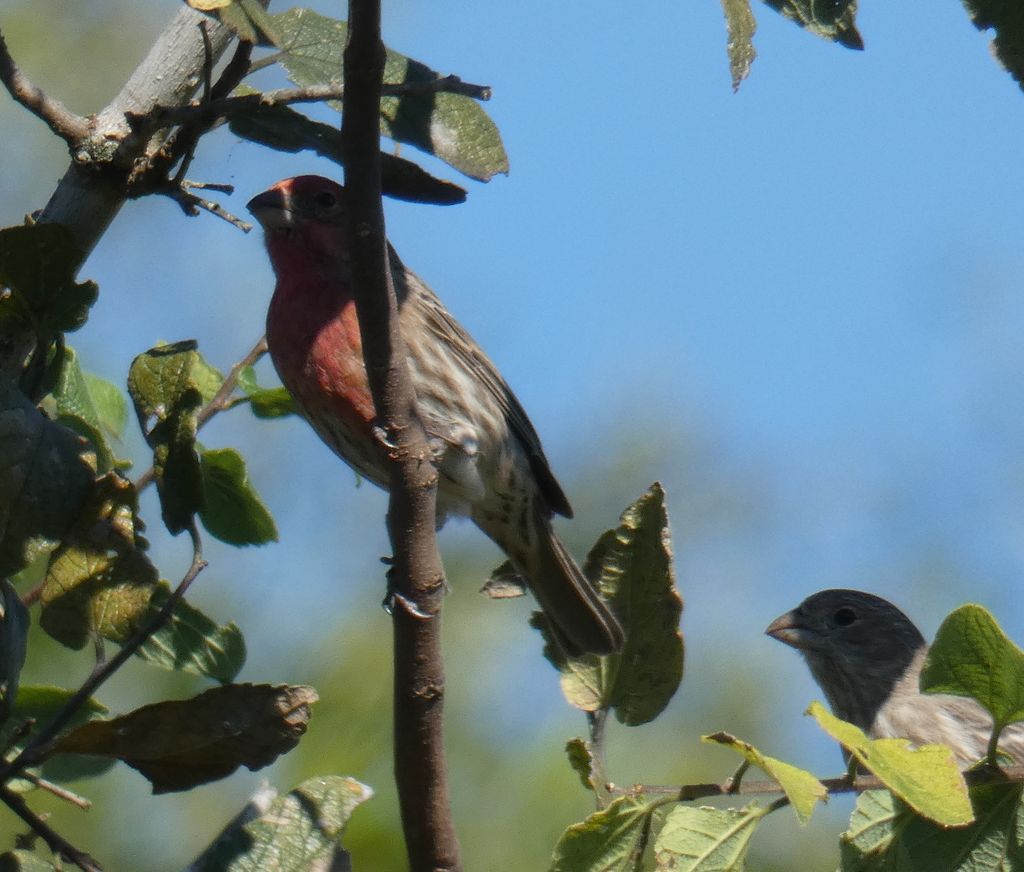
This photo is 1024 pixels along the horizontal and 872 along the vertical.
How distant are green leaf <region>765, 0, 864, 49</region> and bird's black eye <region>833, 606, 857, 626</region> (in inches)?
241

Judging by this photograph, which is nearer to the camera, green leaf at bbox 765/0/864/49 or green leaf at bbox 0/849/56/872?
green leaf at bbox 765/0/864/49

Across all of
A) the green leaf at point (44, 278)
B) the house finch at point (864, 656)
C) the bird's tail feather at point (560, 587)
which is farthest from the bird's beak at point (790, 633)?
the green leaf at point (44, 278)

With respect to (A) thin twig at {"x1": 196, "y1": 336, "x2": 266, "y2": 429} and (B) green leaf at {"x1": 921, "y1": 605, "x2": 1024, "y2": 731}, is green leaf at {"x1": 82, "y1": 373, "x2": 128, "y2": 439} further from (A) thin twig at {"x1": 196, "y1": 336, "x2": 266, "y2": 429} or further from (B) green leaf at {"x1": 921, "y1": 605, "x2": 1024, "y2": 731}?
(B) green leaf at {"x1": 921, "y1": 605, "x2": 1024, "y2": 731}

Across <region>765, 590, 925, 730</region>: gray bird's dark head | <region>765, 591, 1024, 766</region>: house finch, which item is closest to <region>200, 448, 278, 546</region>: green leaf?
<region>765, 591, 1024, 766</region>: house finch

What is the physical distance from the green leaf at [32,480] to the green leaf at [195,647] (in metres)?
0.41

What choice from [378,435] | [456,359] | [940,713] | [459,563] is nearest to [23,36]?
[459,563]

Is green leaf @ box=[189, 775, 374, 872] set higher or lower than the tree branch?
lower

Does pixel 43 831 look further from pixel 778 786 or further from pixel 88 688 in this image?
pixel 778 786

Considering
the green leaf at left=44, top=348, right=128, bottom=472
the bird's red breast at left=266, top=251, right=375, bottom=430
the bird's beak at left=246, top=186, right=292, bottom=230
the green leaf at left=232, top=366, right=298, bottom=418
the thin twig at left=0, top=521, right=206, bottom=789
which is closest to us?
the thin twig at left=0, top=521, right=206, bottom=789

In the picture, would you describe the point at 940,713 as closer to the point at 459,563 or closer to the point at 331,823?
the point at 459,563

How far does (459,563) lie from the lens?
9234 millimetres

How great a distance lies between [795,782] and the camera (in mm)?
2084

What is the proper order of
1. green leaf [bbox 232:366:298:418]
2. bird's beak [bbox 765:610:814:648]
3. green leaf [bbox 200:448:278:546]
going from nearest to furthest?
green leaf [bbox 200:448:278:546]
green leaf [bbox 232:366:298:418]
bird's beak [bbox 765:610:814:648]

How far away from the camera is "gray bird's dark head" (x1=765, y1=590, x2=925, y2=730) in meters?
7.52
